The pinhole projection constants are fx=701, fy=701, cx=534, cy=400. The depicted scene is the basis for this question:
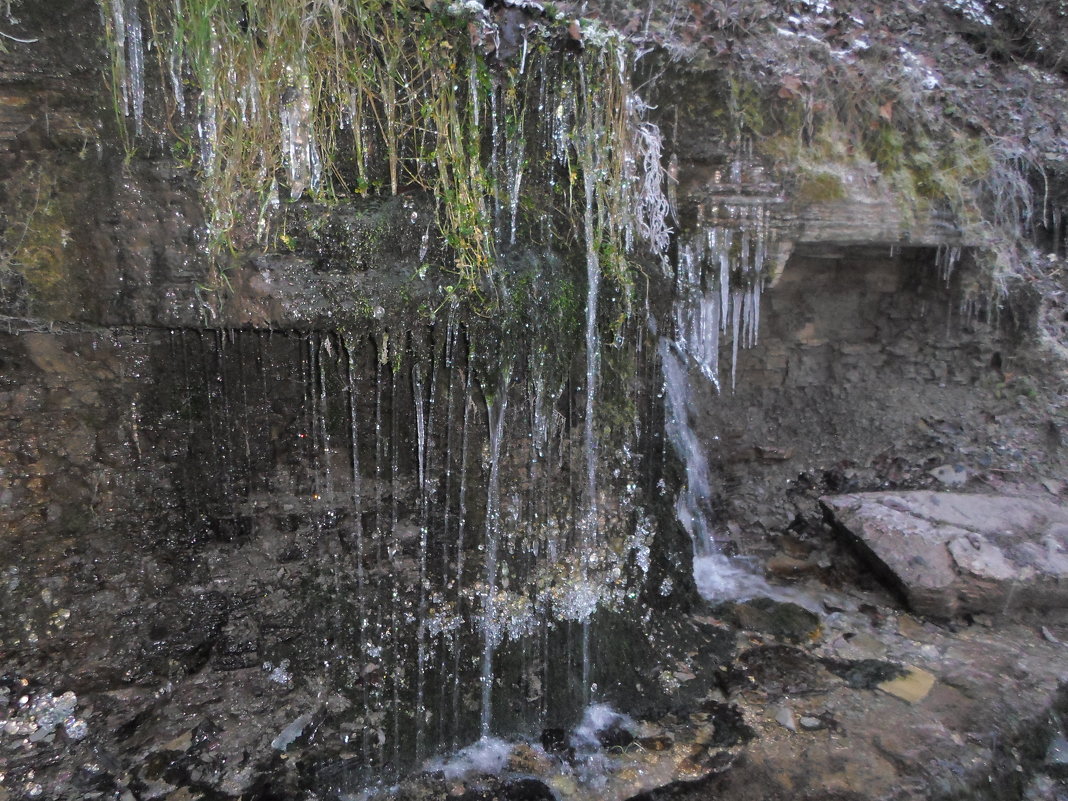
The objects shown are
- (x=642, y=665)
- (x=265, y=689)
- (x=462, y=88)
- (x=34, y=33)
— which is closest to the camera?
(x=34, y=33)

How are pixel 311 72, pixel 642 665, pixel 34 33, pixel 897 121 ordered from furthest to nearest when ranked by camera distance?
pixel 897 121 < pixel 642 665 < pixel 311 72 < pixel 34 33

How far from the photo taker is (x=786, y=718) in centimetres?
331

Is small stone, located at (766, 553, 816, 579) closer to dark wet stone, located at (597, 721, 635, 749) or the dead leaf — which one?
dark wet stone, located at (597, 721, 635, 749)

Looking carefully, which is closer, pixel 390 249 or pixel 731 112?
pixel 390 249

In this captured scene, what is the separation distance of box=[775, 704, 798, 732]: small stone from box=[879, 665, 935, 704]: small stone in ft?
1.84

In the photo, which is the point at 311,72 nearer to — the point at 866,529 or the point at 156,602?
the point at 156,602

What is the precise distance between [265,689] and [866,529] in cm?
372

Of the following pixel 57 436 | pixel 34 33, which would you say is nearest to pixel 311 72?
pixel 34 33

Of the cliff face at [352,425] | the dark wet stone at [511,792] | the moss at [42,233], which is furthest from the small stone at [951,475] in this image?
the moss at [42,233]

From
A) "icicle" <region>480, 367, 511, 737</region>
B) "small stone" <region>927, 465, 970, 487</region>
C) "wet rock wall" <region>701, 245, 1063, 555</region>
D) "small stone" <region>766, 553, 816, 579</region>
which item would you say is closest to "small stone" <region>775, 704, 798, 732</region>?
"icicle" <region>480, 367, 511, 737</region>

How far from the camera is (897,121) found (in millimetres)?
4387

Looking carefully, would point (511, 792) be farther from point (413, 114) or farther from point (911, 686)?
point (413, 114)

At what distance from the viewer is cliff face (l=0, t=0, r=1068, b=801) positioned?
2.70 m

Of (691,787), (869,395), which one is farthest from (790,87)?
(691,787)
